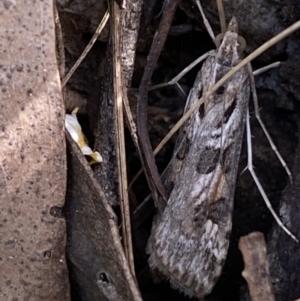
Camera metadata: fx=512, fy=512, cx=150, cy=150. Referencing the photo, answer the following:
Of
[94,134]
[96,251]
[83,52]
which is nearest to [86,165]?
[96,251]

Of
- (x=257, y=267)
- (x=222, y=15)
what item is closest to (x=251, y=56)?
(x=222, y=15)


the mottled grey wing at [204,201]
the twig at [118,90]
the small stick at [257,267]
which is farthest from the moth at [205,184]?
the small stick at [257,267]

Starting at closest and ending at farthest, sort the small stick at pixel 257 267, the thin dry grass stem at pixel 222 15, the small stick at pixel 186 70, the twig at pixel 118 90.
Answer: the small stick at pixel 257 267 < the twig at pixel 118 90 < the thin dry grass stem at pixel 222 15 < the small stick at pixel 186 70

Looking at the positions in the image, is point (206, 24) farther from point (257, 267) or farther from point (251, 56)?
point (257, 267)

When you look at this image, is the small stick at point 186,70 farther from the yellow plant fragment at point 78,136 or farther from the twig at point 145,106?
the yellow plant fragment at point 78,136

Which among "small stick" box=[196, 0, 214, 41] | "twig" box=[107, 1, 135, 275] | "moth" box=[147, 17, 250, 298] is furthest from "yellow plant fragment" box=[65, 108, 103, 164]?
"small stick" box=[196, 0, 214, 41]
